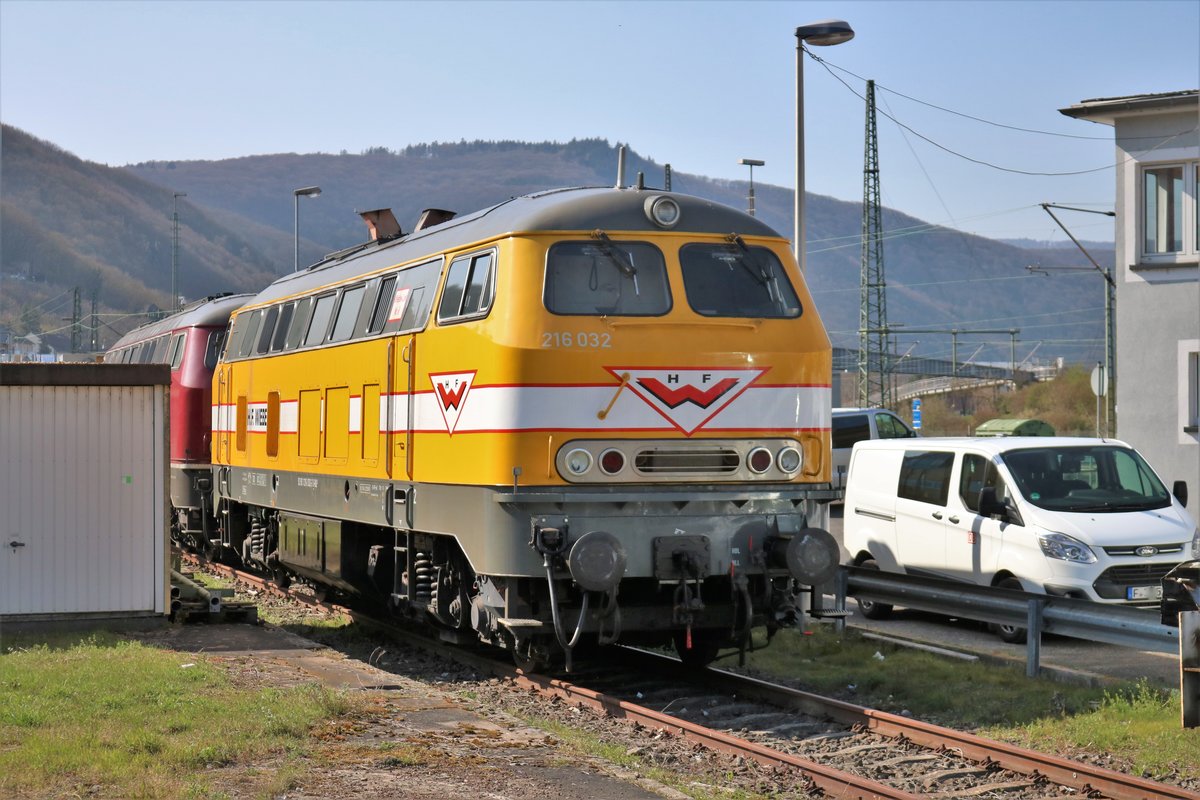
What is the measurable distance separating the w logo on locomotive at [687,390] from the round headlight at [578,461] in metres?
0.60

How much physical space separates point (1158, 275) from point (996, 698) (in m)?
15.9

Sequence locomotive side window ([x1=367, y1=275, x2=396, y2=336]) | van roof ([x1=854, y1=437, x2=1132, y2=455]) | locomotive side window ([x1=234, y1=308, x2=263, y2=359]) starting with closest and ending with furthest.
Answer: locomotive side window ([x1=367, y1=275, x2=396, y2=336]) → van roof ([x1=854, y1=437, x2=1132, y2=455]) → locomotive side window ([x1=234, y1=308, x2=263, y2=359])

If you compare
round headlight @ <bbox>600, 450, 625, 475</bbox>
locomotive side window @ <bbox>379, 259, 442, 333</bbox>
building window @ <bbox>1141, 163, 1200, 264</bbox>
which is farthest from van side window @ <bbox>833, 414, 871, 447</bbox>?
round headlight @ <bbox>600, 450, 625, 475</bbox>

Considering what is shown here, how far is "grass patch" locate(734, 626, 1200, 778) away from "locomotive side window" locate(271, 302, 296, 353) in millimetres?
6456

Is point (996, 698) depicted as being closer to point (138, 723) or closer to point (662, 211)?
point (662, 211)

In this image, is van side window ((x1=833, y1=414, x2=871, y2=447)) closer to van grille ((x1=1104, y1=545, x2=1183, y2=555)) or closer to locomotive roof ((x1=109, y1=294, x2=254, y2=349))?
locomotive roof ((x1=109, y1=294, x2=254, y2=349))

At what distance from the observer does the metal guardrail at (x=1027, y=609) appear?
10508mm

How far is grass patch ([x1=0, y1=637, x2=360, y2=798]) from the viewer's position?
7.69m

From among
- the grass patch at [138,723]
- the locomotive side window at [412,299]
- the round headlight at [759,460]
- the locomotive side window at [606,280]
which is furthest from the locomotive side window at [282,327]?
the round headlight at [759,460]

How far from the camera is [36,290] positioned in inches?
5300

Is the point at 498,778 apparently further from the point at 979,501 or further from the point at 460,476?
the point at 979,501

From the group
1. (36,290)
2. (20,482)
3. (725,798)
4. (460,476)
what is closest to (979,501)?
(460,476)

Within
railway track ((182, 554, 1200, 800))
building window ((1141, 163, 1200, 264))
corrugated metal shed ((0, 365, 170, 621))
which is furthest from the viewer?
building window ((1141, 163, 1200, 264))

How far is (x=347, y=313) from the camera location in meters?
13.7
